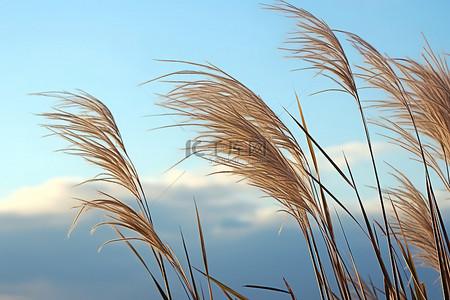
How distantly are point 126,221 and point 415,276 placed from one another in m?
1.20

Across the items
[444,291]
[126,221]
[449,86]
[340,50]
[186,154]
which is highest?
[340,50]

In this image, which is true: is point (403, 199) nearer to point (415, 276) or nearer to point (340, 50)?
point (415, 276)

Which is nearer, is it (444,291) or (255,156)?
(255,156)

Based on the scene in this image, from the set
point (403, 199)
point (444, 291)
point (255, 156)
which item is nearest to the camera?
point (255, 156)

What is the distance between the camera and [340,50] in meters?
1.93

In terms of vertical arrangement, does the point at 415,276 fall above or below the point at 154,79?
below

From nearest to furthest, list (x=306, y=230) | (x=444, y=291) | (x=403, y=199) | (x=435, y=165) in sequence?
(x=444, y=291) → (x=306, y=230) → (x=435, y=165) → (x=403, y=199)

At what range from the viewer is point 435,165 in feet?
7.75

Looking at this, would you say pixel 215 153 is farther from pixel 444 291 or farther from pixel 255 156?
pixel 444 291

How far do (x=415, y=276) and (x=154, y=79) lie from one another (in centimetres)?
132

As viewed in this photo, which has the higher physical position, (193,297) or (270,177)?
(270,177)

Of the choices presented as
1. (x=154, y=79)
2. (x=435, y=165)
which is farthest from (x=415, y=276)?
(x=154, y=79)

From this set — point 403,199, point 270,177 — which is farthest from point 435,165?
point 270,177

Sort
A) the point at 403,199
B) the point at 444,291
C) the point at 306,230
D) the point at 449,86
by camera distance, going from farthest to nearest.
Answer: the point at 403,199 < the point at 449,86 < the point at 306,230 < the point at 444,291
